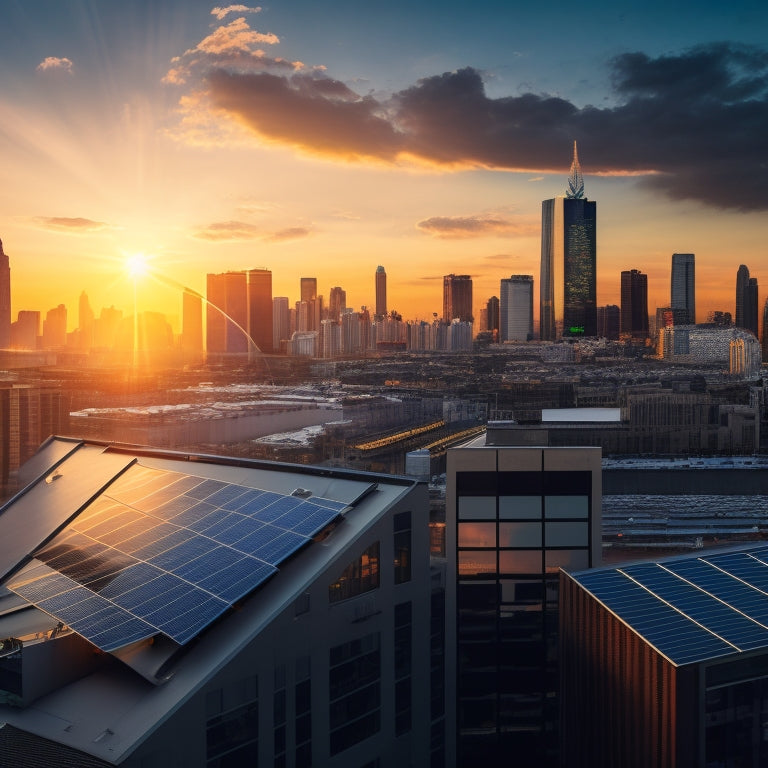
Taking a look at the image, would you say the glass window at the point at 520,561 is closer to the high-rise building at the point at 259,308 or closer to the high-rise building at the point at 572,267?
the high-rise building at the point at 259,308

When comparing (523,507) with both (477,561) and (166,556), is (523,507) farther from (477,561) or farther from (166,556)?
(166,556)

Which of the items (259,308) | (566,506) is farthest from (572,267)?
(566,506)

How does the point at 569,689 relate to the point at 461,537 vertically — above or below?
below

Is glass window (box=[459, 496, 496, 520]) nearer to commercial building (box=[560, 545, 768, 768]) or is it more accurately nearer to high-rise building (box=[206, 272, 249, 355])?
commercial building (box=[560, 545, 768, 768])

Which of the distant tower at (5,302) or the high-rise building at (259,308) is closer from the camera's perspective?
the distant tower at (5,302)

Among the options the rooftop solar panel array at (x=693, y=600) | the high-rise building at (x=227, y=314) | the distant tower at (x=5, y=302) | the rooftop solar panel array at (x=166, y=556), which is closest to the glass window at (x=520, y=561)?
the rooftop solar panel array at (x=693, y=600)

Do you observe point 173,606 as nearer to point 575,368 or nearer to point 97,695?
point 97,695

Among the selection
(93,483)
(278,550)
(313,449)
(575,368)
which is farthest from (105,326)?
(278,550)
